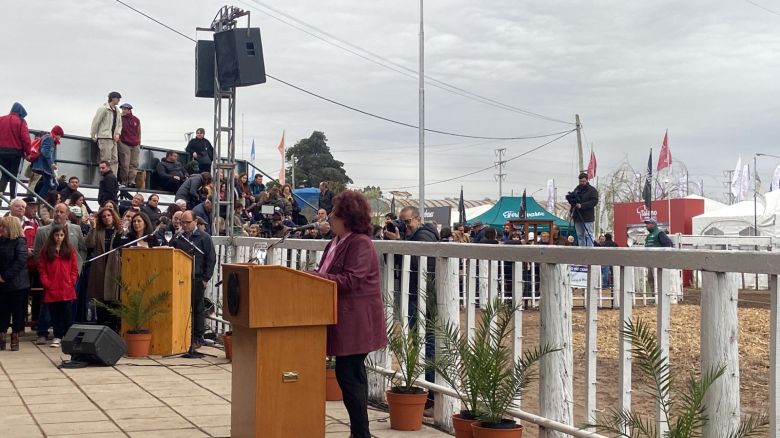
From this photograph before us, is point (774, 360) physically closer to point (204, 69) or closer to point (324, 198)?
point (204, 69)

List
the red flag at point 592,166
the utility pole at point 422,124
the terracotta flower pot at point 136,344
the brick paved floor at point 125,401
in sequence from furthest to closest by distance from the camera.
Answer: the red flag at point 592,166, the utility pole at point 422,124, the terracotta flower pot at point 136,344, the brick paved floor at point 125,401

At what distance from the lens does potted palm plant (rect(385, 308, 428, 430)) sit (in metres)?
6.89

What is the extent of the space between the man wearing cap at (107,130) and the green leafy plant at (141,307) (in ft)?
28.1

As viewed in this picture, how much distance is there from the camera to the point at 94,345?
9.82m

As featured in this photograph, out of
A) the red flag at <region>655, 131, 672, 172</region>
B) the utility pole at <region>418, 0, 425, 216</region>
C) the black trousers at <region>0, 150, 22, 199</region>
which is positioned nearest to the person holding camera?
the black trousers at <region>0, 150, 22, 199</region>

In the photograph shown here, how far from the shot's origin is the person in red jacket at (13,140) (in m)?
17.4

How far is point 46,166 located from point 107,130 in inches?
65.8

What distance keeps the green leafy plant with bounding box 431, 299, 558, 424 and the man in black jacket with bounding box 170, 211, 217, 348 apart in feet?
20.0

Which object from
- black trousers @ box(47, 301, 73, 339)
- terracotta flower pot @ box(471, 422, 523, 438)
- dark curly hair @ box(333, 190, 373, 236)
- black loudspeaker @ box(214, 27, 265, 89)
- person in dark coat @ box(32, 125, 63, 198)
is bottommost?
terracotta flower pot @ box(471, 422, 523, 438)

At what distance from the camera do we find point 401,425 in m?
6.91

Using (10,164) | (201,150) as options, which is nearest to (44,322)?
(10,164)

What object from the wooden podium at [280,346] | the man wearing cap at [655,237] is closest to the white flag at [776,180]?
the man wearing cap at [655,237]

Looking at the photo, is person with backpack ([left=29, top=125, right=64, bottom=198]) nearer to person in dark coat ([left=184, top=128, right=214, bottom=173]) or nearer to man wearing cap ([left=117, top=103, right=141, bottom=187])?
man wearing cap ([left=117, top=103, right=141, bottom=187])

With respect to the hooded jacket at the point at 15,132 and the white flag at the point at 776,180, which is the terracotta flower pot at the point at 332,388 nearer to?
the hooded jacket at the point at 15,132
